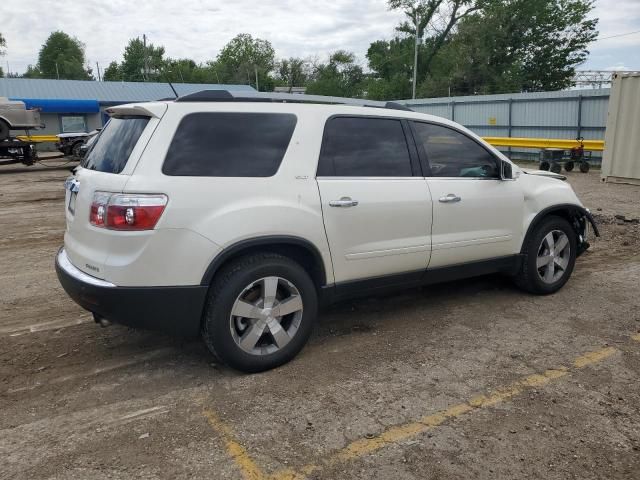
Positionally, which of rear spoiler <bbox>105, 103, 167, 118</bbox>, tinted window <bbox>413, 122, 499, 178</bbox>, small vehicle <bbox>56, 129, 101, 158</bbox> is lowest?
small vehicle <bbox>56, 129, 101, 158</bbox>

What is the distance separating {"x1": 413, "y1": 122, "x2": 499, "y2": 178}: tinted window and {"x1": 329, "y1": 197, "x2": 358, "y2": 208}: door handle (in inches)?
36.1

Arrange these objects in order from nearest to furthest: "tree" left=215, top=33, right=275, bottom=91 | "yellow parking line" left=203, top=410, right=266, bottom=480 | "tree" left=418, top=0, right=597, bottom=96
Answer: "yellow parking line" left=203, top=410, right=266, bottom=480, "tree" left=418, top=0, right=597, bottom=96, "tree" left=215, top=33, right=275, bottom=91

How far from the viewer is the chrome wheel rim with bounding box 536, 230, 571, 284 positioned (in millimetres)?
5246

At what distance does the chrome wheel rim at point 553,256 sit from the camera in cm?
525

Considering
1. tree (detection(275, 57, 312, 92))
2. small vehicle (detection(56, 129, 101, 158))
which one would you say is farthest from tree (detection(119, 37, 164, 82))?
small vehicle (detection(56, 129, 101, 158))

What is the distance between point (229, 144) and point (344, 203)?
0.92 m

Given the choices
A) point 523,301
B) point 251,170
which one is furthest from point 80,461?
point 523,301

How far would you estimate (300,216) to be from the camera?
3695 millimetres

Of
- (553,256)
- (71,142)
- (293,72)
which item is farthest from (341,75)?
(553,256)

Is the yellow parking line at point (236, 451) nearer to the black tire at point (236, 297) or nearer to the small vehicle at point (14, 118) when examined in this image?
the black tire at point (236, 297)

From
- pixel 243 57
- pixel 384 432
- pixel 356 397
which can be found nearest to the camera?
pixel 384 432

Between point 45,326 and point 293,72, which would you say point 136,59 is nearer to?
point 293,72

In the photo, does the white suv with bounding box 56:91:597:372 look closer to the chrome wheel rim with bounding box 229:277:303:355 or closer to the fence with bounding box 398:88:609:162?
the chrome wheel rim with bounding box 229:277:303:355

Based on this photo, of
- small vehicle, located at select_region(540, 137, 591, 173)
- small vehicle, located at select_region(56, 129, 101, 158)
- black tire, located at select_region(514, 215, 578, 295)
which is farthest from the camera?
small vehicle, located at select_region(56, 129, 101, 158)
